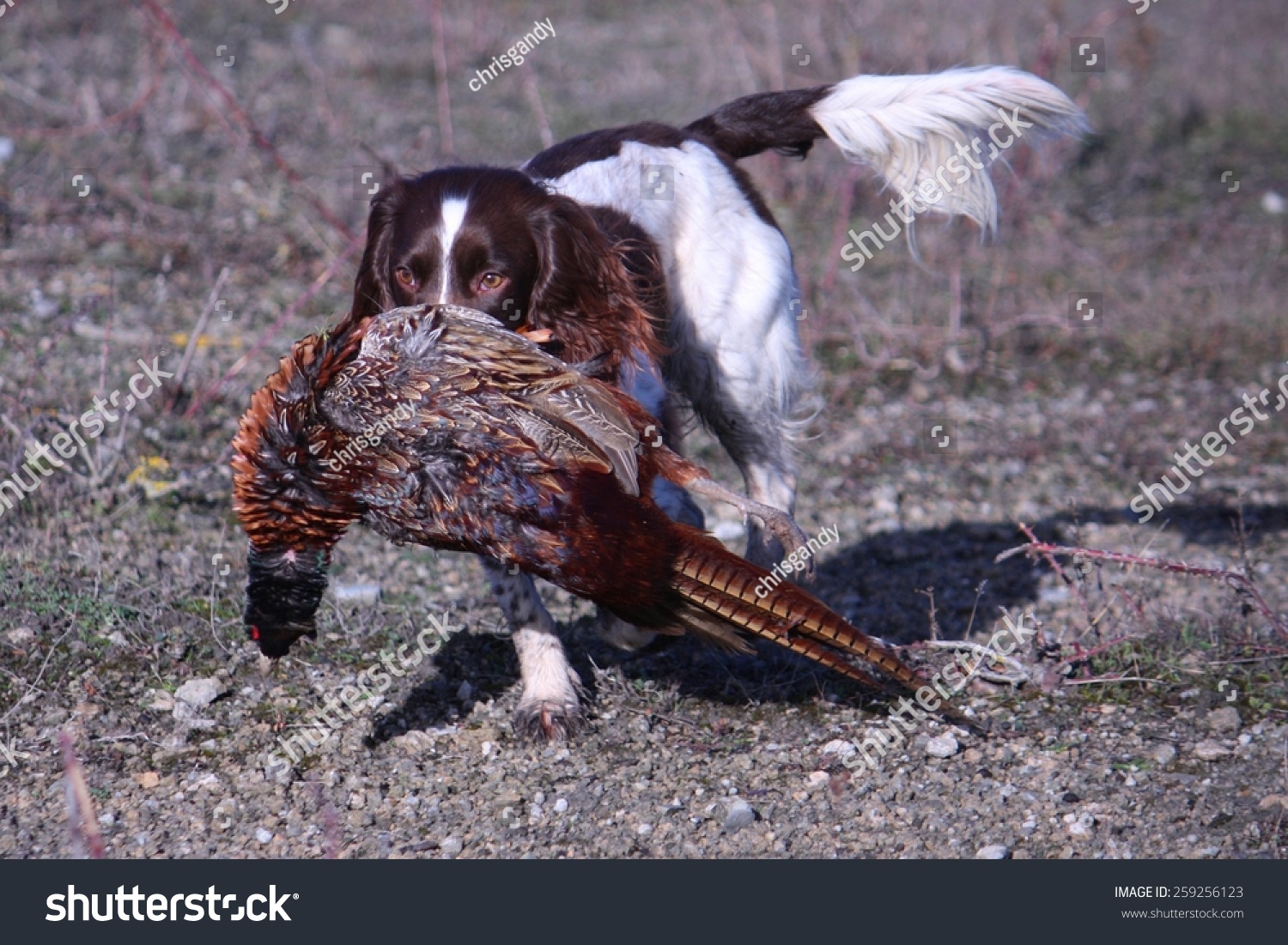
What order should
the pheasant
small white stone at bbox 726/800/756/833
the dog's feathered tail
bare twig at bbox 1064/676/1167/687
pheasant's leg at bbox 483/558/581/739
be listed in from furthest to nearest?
the dog's feathered tail
bare twig at bbox 1064/676/1167/687
pheasant's leg at bbox 483/558/581/739
small white stone at bbox 726/800/756/833
the pheasant

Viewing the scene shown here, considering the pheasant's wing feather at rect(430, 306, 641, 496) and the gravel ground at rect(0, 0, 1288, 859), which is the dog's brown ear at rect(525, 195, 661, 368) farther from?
the gravel ground at rect(0, 0, 1288, 859)

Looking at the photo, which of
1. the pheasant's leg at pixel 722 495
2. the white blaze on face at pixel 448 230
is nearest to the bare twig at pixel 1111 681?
the pheasant's leg at pixel 722 495

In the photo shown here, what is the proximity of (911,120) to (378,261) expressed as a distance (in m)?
1.67

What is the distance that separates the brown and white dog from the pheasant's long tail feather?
0.62m

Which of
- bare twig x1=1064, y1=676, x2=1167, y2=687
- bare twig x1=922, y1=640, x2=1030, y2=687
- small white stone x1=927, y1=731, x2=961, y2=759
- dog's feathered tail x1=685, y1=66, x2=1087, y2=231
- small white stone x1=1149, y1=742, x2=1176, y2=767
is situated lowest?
small white stone x1=1149, y1=742, x2=1176, y2=767

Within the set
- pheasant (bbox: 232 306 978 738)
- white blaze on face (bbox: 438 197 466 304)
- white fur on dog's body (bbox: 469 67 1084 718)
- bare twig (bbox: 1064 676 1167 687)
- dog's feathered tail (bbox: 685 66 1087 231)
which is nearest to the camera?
pheasant (bbox: 232 306 978 738)

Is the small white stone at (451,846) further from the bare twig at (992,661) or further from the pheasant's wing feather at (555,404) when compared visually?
the bare twig at (992,661)

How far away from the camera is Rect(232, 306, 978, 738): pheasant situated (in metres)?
2.88

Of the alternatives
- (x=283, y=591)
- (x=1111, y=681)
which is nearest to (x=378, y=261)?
(x=283, y=591)

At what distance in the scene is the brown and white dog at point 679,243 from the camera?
11.2ft

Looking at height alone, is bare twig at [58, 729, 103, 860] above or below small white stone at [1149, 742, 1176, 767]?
above

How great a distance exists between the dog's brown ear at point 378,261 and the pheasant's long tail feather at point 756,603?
1.01 metres

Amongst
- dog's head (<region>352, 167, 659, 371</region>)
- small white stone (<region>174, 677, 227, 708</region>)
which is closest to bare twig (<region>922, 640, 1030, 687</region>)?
dog's head (<region>352, 167, 659, 371</region>)
